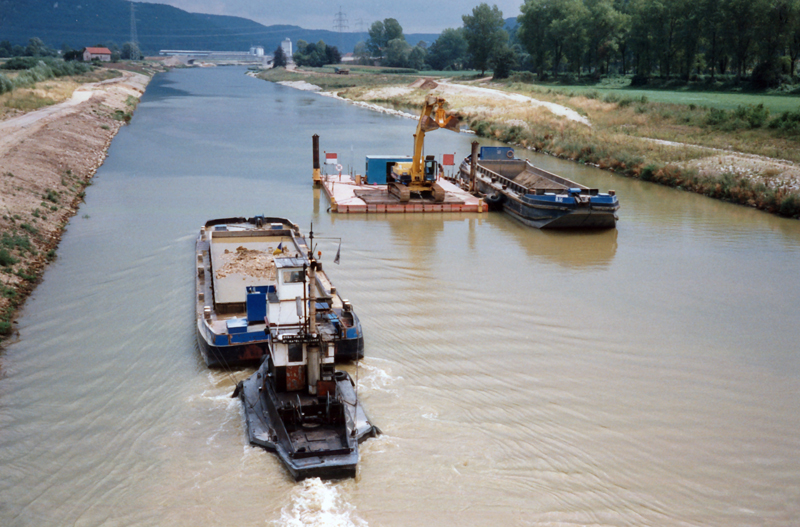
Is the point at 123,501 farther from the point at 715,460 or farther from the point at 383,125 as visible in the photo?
the point at 383,125

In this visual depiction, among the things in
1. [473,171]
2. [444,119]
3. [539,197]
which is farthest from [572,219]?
A: [473,171]

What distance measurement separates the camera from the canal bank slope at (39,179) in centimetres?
1952

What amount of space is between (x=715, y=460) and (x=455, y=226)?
54.9 ft

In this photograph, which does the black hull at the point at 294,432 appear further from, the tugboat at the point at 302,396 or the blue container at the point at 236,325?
the blue container at the point at 236,325

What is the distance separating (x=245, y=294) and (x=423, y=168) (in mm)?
14747

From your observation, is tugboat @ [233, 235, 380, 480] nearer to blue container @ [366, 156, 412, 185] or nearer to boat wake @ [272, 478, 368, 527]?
boat wake @ [272, 478, 368, 527]

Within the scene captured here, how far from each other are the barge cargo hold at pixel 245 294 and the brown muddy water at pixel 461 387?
0.68 meters

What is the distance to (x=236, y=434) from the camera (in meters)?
12.3

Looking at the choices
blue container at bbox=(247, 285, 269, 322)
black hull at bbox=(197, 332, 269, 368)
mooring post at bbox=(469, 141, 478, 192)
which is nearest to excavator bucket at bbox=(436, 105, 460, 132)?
mooring post at bbox=(469, 141, 478, 192)

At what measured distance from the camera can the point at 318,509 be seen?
1051cm

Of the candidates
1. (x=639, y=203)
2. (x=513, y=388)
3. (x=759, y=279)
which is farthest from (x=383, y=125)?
(x=513, y=388)

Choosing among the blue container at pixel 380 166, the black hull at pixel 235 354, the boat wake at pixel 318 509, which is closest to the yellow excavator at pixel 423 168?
the blue container at pixel 380 166

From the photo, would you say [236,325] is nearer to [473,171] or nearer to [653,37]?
[473,171]

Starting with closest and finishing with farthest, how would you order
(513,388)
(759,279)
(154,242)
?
(513,388)
(759,279)
(154,242)
